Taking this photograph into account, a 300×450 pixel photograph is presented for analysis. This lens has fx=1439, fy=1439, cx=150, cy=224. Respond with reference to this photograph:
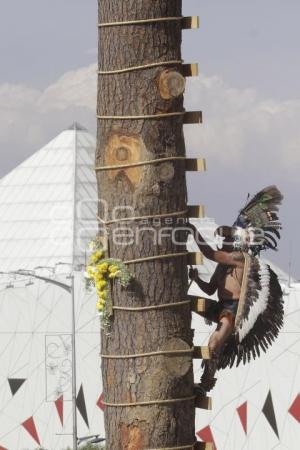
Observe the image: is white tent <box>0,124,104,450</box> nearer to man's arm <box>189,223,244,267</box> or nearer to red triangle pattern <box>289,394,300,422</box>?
red triangle pattern <box>289,394,300,422</box>

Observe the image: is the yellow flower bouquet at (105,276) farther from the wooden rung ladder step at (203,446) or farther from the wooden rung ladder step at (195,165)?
the wooden rung ladder step at (203,446)

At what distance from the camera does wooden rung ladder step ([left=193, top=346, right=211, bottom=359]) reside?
9.40m

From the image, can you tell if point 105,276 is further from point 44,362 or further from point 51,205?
point 51,205

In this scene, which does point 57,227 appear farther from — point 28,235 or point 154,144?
point 154,144

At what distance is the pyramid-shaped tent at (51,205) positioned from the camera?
83.1 m

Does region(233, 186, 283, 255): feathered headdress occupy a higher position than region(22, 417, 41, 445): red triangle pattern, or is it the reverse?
region(233, 186, 283, 255): feathered headdress

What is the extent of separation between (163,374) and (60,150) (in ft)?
284

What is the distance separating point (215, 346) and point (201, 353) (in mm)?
215

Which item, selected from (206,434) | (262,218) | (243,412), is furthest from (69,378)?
(262,218)

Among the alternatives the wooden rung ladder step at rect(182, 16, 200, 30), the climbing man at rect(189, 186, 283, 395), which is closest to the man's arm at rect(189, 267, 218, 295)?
the climbing man at rect(189, 186, 283, 395)

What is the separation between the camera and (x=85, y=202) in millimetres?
90938

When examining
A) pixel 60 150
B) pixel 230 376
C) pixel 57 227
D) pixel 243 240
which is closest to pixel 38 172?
pixel 60 150

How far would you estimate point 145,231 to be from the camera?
910cm

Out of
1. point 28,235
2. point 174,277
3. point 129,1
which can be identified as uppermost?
point 28,235
